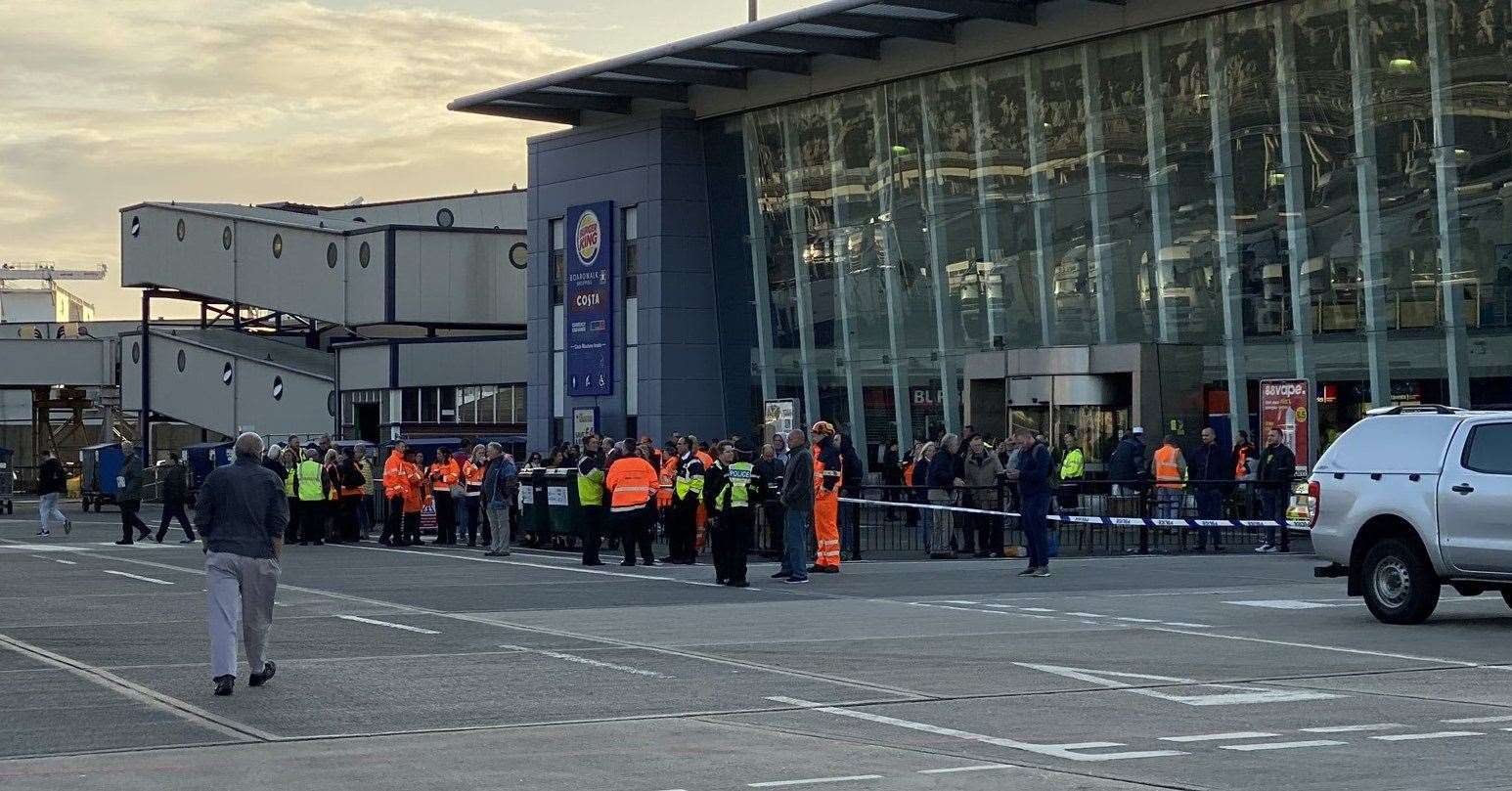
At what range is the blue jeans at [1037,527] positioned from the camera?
24.7 meters

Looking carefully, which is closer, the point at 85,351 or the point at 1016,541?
the point at 1016,541

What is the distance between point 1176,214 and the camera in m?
38.1

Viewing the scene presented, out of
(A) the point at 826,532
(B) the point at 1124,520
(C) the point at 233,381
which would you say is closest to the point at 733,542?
(A) the point at 826,532

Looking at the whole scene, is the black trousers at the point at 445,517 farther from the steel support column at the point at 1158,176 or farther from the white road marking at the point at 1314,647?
the white road marking at the point at 1314,647

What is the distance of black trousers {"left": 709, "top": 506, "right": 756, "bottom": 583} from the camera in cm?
2311

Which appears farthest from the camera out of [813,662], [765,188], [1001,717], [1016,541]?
[765,188]

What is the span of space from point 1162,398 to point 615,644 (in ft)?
73.0

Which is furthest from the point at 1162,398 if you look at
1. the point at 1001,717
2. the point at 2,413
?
the point at 2,413

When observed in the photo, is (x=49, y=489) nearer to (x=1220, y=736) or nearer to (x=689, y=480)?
(x=689, y=480)

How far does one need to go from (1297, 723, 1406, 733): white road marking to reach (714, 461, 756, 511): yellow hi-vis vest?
12349 mm

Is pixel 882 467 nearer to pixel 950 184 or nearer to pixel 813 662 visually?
pixel 950 184

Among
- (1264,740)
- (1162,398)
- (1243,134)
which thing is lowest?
(1264,740)

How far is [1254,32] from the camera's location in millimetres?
36312

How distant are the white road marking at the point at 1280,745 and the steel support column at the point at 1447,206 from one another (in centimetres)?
2425
